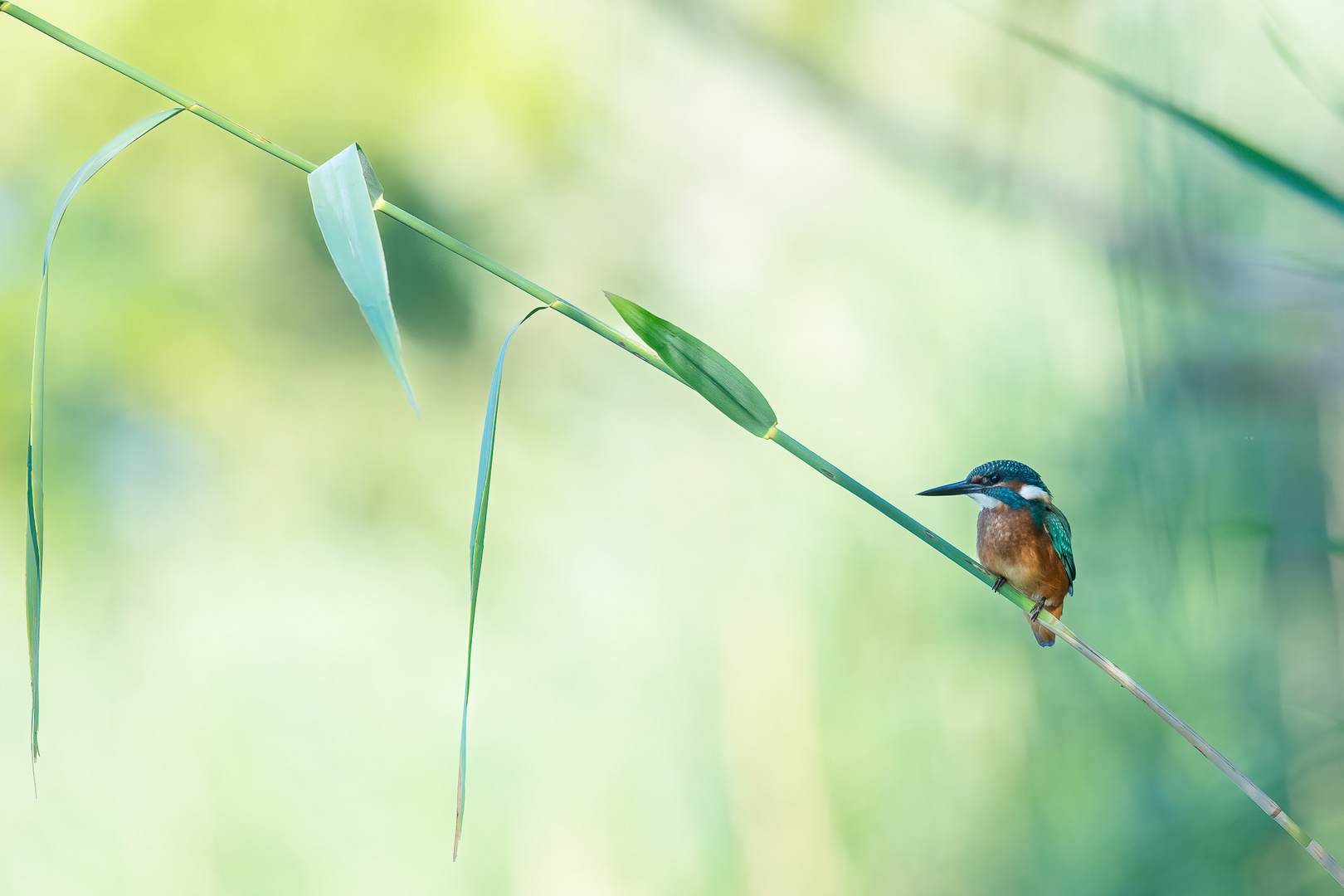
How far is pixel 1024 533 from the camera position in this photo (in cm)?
70

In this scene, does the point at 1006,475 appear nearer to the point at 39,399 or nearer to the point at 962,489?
the point at 962,489

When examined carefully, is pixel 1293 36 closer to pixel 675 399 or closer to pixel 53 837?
pixel 675 399

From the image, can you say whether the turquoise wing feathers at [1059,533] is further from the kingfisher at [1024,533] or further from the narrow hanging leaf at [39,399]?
the narrow hanging leaf at [39,399]

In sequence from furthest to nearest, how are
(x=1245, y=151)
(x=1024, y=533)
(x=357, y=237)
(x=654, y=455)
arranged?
1. (x=654, y=455)
2. (x=1024, y=533)
3. (x=1245, y=151)
4. (x=357, y=237)

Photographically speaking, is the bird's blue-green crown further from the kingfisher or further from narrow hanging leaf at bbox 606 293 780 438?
narrow hanging leaf at bbox 606 293 780 438

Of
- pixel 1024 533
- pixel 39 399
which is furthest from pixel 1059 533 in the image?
pixel 39 399

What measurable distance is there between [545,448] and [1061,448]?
0.73 m

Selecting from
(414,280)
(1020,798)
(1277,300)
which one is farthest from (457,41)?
(1020,798)

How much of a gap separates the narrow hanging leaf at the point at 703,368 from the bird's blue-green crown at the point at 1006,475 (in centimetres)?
41

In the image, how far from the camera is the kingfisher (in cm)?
70

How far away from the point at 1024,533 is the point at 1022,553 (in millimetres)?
18

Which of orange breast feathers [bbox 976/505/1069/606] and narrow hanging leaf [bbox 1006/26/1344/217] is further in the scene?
orange breast feathers [bbox 976/505/1069/606]

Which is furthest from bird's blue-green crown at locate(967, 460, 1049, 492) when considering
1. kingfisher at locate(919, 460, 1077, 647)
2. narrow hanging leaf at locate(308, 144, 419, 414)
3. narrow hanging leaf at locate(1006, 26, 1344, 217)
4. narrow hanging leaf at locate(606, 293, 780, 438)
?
narrow hanging leaf at locate(308, 144, 419, 414)

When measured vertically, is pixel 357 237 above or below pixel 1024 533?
above
